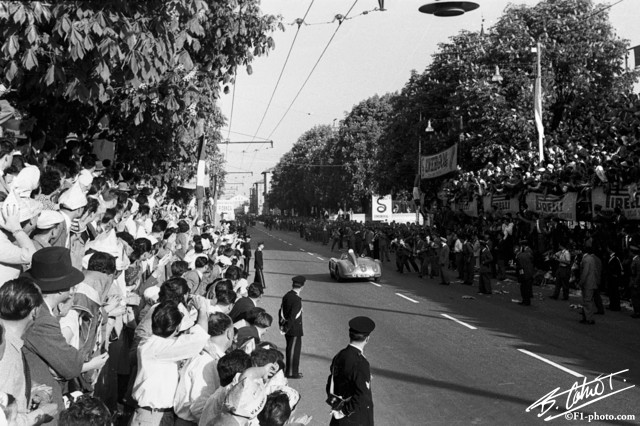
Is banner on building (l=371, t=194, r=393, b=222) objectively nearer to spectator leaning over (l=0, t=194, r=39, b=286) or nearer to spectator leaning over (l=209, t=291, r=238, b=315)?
spectator leaning over (l=209, t=291, r=238, b=315)

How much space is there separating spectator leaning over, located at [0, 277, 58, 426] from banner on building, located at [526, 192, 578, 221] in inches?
773

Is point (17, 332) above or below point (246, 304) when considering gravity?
above

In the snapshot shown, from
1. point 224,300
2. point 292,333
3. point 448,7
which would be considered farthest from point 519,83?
point 224,300

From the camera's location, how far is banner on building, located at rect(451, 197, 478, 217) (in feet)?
97.4

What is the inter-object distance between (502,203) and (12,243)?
22.8 metres

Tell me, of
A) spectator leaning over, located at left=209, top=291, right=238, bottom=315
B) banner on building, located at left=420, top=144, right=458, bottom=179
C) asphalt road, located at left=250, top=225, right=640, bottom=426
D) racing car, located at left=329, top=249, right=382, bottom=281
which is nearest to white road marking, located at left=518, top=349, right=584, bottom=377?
asphalt road, located at left=250, top=225, right=640, bottom=426

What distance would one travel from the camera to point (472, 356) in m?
12.0

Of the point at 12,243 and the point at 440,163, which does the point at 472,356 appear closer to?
the point at 12,243

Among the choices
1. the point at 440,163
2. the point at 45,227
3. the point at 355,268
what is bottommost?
the point at 355,268

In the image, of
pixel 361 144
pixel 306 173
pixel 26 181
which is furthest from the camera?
pixel 306 173

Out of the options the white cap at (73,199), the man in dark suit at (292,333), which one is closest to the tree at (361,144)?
the man in dark suit at (292,333)

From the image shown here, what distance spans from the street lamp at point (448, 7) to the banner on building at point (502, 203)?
16578mm

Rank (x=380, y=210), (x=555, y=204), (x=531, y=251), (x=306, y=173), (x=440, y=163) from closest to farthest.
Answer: (x=531, y=251) < (x=555, y=204) < (x=440, y=163) < (x=380, y=210) < (x=306, y=173)

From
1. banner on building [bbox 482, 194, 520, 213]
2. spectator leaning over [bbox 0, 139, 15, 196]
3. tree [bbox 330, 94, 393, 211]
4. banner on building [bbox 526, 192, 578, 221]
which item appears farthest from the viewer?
tree [bbox 330, 94, 393, 211]
